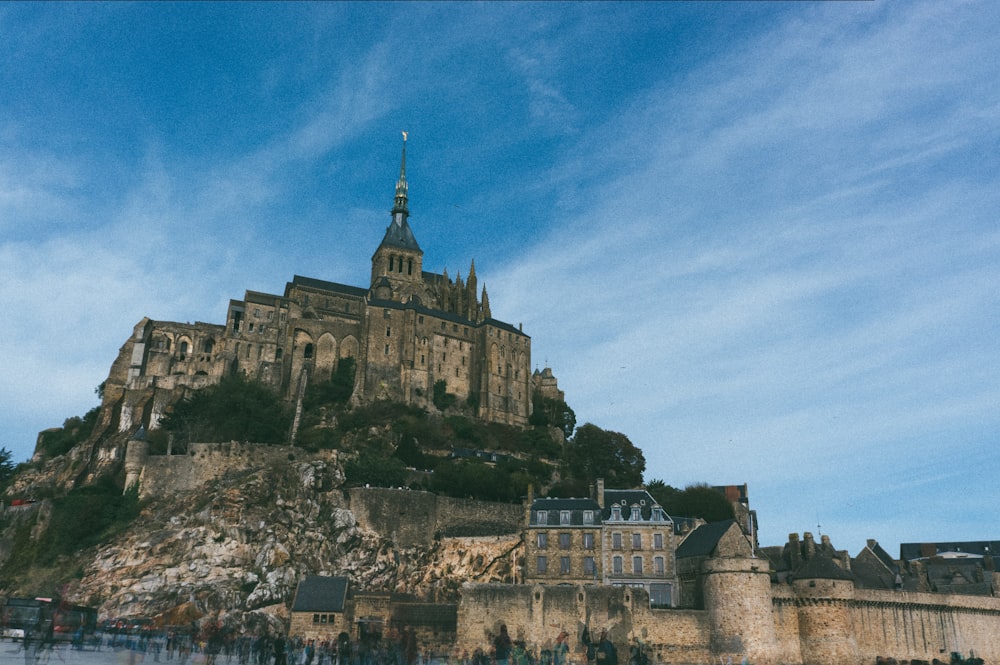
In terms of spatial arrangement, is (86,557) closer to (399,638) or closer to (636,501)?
(399,638)

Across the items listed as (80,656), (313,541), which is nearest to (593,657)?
(80,656)

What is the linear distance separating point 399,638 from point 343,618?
3.31 metres

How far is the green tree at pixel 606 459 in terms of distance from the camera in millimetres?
65312

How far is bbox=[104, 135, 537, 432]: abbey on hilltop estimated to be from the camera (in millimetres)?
71125

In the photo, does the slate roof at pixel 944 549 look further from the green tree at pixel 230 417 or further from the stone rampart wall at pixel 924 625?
the green tree at pixel 230 417

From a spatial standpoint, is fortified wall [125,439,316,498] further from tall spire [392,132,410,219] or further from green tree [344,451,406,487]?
tall spire [392,132,410,219]

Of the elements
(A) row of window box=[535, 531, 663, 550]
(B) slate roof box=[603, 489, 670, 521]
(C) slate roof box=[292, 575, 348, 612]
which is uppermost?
(B) slate roof box=[603, 489, 670, 521]

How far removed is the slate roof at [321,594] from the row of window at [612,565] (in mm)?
10209

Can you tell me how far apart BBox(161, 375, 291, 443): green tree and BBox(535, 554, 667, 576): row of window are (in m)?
24.5

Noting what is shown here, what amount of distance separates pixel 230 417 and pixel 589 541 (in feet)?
96.9

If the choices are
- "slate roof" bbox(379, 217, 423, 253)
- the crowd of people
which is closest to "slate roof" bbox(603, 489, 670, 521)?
the crowd of people

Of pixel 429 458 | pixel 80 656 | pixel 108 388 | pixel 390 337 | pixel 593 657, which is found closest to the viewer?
pixel 593 657

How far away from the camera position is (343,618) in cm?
3903

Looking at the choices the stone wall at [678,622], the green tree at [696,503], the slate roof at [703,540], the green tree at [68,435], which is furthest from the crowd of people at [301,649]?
the green tree at [68,435]
